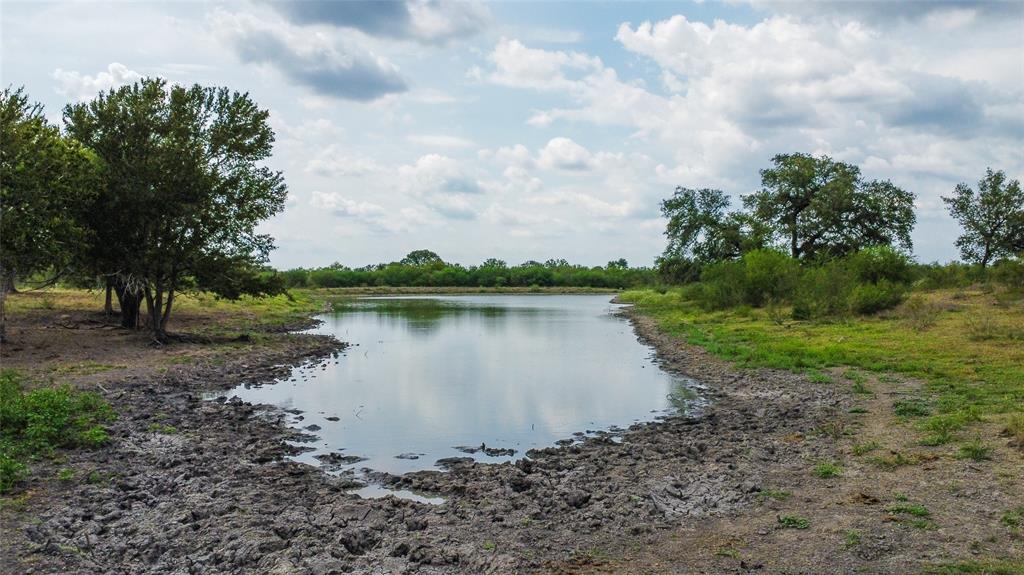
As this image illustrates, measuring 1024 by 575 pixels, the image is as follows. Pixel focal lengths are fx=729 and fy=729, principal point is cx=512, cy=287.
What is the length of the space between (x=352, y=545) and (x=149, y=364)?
16.5 m

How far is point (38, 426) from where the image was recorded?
1125cm

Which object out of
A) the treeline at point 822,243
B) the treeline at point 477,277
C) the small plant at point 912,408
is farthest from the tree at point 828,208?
the treeline at point 477,277

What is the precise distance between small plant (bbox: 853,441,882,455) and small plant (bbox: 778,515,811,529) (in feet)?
11.5

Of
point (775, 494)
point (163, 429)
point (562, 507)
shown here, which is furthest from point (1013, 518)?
point (163, 429)

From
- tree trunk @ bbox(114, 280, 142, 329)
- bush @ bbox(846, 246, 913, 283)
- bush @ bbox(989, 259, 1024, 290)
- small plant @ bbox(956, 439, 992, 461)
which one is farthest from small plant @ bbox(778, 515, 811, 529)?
bush @ bbox(846, 246, 913, 283)

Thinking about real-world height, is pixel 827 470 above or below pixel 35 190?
below

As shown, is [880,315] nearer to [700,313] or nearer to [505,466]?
[700,313]

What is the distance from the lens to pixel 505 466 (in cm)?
1148

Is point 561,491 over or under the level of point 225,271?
under

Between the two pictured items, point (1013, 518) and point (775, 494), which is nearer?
point (1013, 518)

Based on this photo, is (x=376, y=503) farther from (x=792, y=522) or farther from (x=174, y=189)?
(x=174, y=189)

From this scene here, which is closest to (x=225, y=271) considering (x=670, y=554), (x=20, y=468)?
(x=20, y=468)

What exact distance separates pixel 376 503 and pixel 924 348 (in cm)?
1958

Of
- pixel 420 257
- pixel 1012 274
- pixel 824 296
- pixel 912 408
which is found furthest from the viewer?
pixel 420 257
